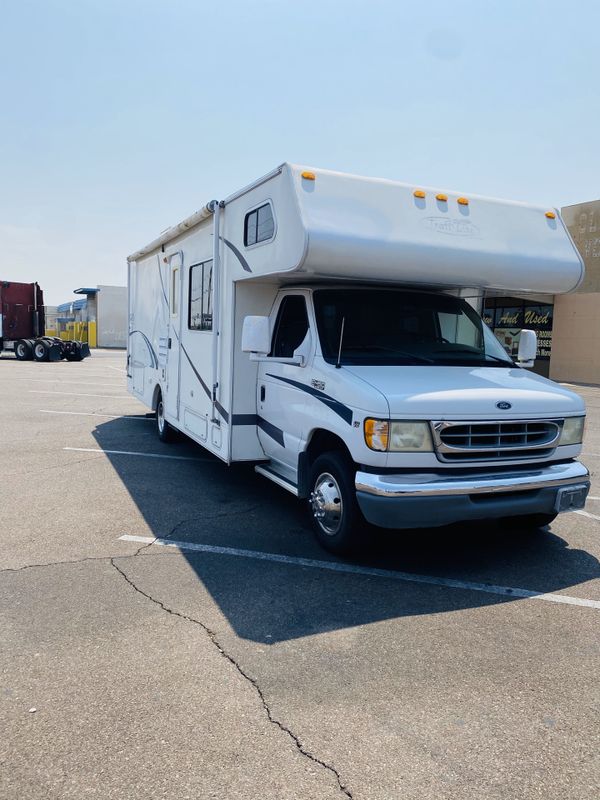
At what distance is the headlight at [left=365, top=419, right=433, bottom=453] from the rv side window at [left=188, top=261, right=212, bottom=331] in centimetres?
298

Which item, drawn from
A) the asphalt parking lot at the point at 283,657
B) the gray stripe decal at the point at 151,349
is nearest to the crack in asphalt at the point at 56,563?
the asphalt parking lot at the point at 283,657

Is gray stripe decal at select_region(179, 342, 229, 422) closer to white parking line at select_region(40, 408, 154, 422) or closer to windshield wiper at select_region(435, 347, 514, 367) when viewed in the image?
windshield wiper at select_region(435, 347, 514, 367)

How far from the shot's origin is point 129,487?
7.09 m

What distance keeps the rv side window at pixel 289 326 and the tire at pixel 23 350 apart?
2486 cm

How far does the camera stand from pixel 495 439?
4738 mm

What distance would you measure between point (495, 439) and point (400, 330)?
1434 mm

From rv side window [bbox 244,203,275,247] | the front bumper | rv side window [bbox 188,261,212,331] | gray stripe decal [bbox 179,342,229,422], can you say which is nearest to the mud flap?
gray stripe decal [bbox 179,342,229,422]

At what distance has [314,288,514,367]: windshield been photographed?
5.41 m

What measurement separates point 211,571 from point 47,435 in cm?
616

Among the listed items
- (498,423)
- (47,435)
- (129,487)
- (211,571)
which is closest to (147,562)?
(211,571)

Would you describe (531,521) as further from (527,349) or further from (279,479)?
(279,479)

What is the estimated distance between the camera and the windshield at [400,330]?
541 cm

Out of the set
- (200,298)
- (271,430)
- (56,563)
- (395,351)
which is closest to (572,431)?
(395,351)

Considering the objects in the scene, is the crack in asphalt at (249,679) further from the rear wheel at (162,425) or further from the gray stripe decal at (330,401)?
the rear wheel at (162,425)
